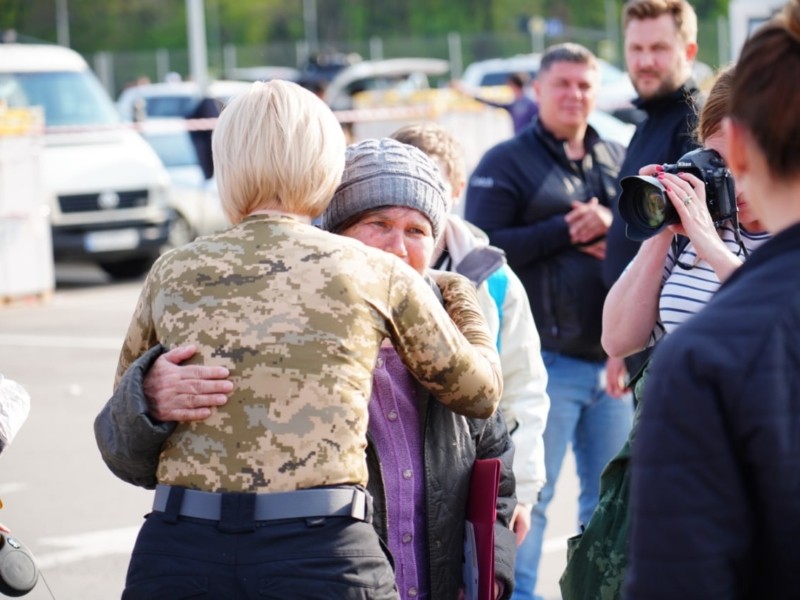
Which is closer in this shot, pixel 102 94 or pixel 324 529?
pixel 324 529

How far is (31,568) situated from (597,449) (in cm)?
256

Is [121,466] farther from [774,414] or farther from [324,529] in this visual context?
[774,414]

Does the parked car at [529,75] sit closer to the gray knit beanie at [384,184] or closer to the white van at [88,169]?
the white van at [88,169]

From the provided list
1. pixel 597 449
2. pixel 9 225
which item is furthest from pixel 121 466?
pixel 9 225

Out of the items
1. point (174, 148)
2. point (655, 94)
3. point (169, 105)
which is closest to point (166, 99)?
point (169, 105)

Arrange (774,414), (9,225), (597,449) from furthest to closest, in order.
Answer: (9,225)
(597,449)
(774,414)

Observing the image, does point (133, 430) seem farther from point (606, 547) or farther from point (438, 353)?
point (606, 547)

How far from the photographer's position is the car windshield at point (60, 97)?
584 inches

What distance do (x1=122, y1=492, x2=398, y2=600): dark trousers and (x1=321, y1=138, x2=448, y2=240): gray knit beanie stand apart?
0.84m

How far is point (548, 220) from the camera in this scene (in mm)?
5176

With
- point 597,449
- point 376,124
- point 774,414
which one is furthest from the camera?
point 376,124

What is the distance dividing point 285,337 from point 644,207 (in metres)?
0.99

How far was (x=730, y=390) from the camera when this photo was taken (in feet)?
5.71

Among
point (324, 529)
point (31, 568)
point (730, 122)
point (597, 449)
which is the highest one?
point (730, 122)
